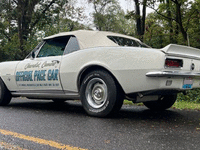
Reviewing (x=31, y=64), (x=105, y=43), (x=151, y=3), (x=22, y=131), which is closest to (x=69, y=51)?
(x=105, y=43)

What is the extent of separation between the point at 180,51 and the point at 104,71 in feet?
3.98

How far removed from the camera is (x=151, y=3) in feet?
38.6

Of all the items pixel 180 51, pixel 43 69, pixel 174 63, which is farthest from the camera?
pixel 43 69

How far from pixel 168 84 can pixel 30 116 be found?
8.02 ft

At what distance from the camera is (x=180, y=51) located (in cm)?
377

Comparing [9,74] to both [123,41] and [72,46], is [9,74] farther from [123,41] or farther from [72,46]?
[123,41]

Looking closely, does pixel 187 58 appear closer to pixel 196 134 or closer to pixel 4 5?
pixel 196 134

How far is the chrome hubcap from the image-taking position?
13.4 ft

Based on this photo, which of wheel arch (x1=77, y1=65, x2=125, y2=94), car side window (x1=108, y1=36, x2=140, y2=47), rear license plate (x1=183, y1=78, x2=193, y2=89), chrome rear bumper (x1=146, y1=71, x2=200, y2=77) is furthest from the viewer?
car side window (x1=108, y1=36, x2=140, y2=47)

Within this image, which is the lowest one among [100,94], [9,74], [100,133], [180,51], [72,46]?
[100,133]

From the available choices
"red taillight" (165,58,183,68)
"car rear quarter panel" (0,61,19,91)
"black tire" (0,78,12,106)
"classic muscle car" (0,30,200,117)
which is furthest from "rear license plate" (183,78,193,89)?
"black tire" (0,78,12,106)

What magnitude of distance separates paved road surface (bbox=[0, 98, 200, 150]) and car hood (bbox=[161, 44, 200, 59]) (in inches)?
39.8

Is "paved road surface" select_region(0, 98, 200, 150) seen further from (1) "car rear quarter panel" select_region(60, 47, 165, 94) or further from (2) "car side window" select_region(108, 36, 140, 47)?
(2) "car side window" select_region(108, 36, 140, 47)

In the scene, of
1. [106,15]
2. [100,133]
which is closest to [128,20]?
[106,15]
